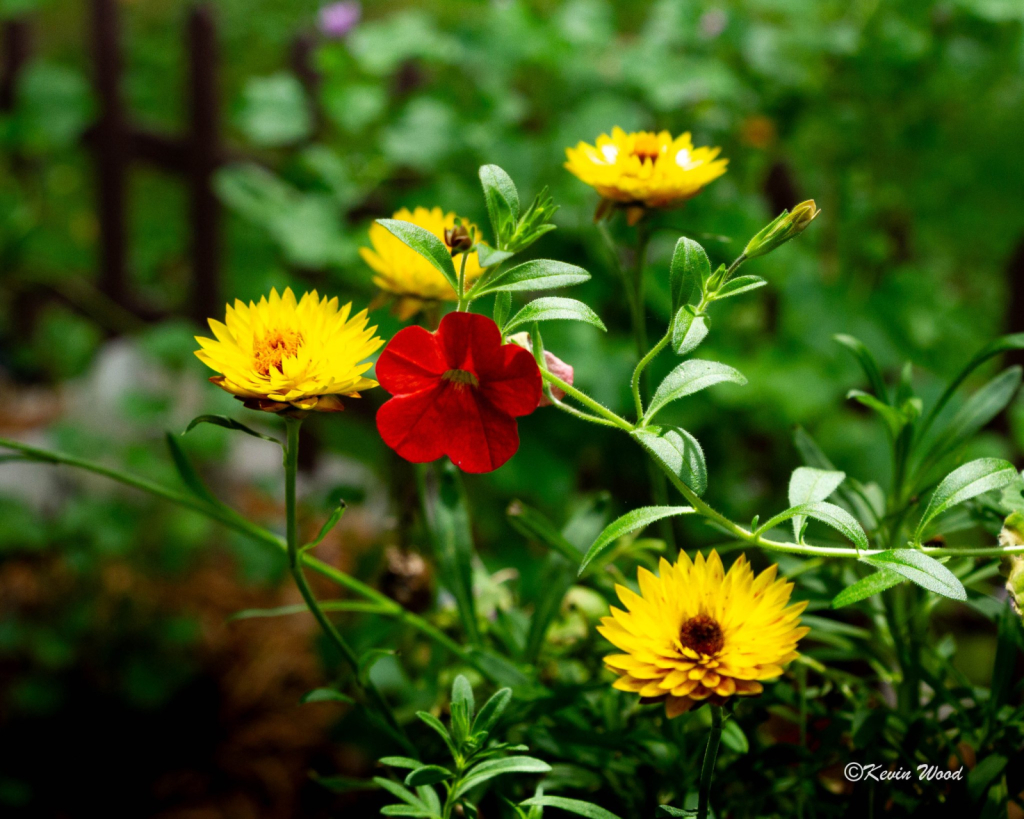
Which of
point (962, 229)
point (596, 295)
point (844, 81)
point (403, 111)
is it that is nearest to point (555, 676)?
point (596, 295)

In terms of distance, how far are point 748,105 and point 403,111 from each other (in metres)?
0.57

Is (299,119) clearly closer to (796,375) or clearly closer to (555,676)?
(796,375)

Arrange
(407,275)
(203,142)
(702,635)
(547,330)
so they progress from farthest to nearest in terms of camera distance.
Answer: (203,142) → (547,330) → (407,275) → (702,635)

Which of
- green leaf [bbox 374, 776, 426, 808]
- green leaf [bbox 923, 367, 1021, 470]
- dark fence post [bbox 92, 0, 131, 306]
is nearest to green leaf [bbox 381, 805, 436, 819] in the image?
green leaf [bbox 374, 776, 426, 808]

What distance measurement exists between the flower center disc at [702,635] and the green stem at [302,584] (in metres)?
0.15

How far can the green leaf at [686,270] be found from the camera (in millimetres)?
346

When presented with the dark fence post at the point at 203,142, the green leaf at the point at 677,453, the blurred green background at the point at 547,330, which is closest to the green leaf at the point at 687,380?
the green leaf at the point at 677,453

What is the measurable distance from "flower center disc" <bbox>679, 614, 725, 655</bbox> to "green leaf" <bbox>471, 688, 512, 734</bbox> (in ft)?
0.25

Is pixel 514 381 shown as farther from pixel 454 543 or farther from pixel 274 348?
pixel 454 543

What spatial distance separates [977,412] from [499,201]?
0.31 metres

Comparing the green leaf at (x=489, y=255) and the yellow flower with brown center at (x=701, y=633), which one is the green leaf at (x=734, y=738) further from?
the green leaf at (x=489, y=255)

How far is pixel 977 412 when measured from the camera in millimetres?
500

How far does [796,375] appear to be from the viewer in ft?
4.26

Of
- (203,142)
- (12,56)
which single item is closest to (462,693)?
(203,142)
